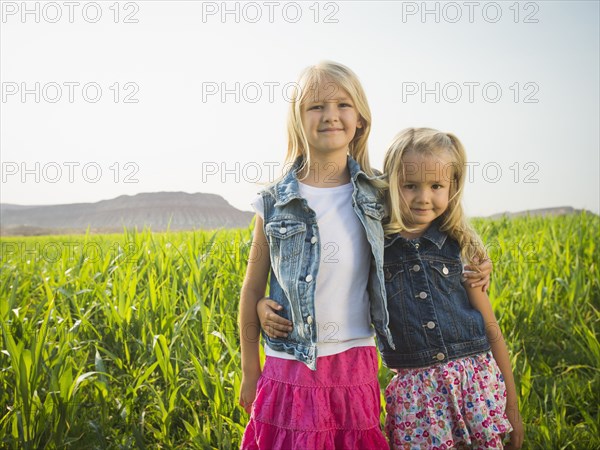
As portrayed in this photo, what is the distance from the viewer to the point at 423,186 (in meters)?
1.67

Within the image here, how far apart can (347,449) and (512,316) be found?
1726 millimetres

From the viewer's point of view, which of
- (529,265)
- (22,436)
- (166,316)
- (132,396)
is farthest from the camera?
(529,265)

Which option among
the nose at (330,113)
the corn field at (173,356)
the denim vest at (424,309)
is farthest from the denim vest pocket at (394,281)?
the corn field at (173,356)

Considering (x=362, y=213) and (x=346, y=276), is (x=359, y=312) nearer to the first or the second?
(x=346, y=276)

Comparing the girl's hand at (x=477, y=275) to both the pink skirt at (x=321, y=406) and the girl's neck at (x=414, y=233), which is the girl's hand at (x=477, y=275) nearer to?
the girl's neck at (x=414, y=233)

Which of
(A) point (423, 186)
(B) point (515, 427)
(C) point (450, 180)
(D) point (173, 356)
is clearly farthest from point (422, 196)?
(D) point (173, 356)

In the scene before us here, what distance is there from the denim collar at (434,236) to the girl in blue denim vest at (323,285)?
0.07 meters

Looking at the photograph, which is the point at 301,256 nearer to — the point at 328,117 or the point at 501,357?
the point at 328,117

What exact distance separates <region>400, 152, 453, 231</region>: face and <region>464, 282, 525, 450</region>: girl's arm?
0.28 meters

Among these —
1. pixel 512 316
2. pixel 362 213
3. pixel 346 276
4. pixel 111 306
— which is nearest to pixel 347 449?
pixel 346 276

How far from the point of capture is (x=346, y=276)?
162 centimetres

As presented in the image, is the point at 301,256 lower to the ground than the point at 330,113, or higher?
lower

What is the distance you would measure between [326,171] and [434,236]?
393 millimetres

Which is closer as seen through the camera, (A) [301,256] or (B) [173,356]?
(A) [301,256]
